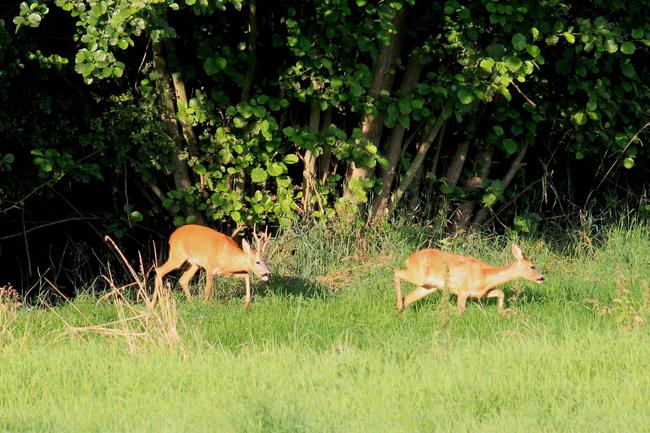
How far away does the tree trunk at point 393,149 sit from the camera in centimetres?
1230

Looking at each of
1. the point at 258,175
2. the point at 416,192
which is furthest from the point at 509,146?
the point at 258,175

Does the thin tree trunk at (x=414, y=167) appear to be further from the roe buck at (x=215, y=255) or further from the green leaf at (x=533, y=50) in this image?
the roe buck at (x=215, y=255)

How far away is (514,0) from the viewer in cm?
1142

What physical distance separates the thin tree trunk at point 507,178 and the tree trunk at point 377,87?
5.17 ft

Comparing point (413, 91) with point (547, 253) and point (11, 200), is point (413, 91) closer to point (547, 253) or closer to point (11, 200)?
point (547, 253)

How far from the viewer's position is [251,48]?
37.8 ft

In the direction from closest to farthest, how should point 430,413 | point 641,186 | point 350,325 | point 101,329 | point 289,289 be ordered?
point 430,413 → point 101,329 → point 350,325 → point 289,289 → point 641,186

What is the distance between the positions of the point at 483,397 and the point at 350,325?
2454 millimetres

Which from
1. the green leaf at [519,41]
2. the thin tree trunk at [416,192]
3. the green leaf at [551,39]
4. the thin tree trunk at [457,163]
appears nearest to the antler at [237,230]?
the thin tree trunk at [416,192]

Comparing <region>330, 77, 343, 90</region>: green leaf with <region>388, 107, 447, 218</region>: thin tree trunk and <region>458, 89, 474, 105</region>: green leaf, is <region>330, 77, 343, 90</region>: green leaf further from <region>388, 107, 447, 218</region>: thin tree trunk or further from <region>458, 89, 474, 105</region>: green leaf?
<region>388, 107, 447, 218</region>: thin tree trunk

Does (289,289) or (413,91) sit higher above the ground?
(413,91)

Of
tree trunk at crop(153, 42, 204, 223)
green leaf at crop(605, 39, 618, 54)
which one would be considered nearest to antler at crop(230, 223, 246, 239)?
tree trunk at crop(153, 42, 204, 223)

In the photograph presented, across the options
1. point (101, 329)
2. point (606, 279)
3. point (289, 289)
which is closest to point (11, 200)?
point (289, 289)

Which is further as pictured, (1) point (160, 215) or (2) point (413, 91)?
(1) point (160, 215)
